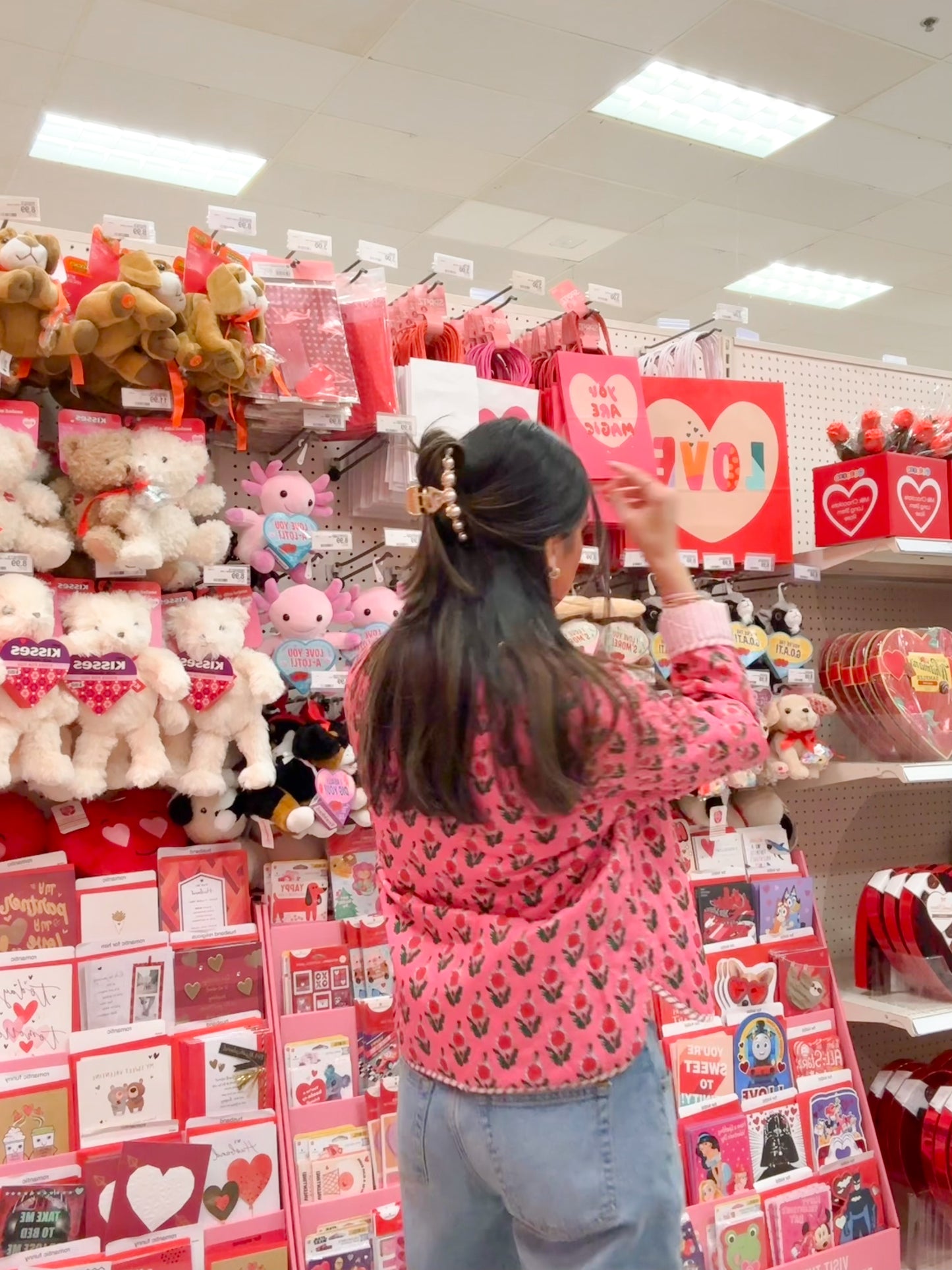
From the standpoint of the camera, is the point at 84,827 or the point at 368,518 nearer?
the point at 84,827

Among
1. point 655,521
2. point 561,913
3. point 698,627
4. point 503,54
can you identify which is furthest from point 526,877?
point 503,54

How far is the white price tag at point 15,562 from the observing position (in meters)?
1.73

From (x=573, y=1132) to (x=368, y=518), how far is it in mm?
1385

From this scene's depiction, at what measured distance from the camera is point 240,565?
6.43 ft

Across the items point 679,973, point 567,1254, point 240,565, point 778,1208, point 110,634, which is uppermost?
point 240,565

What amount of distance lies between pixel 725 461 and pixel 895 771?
0.74 metres

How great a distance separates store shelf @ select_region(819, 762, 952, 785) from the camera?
92.8 inches

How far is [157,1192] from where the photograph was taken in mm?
1685

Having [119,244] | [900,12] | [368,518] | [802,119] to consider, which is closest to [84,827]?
[368,518]

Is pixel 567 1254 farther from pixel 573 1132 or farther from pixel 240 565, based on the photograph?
pixel 240 565

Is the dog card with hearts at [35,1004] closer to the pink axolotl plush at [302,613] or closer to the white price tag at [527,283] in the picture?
the pink axolotl plush at [302,613]

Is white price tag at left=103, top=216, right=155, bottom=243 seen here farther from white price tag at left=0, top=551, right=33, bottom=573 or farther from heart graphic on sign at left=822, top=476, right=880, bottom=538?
heart graphic on sign at left=822, top=476, right=880, bottom=538

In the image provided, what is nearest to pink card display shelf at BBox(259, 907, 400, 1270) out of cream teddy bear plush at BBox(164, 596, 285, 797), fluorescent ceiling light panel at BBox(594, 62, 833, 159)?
cream teddy bear plush at BBox(164, 596, 285, 797)

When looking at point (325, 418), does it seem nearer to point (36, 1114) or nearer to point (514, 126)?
point (36, 1114)
